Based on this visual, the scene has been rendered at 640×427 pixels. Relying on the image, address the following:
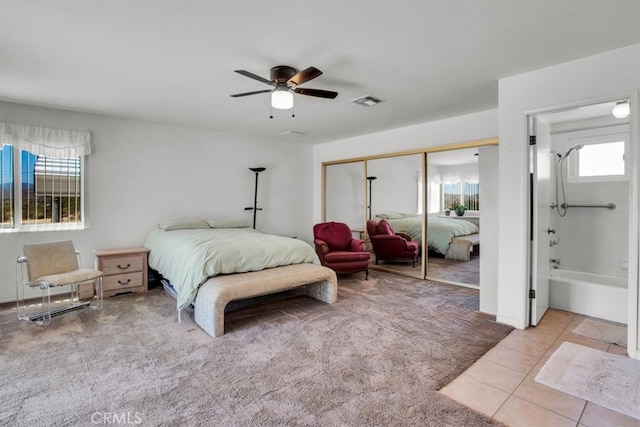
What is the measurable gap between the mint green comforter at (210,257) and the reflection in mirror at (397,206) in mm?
2012

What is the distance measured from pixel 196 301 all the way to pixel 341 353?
1.50m

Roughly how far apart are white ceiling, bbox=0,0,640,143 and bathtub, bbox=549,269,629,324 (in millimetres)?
2299

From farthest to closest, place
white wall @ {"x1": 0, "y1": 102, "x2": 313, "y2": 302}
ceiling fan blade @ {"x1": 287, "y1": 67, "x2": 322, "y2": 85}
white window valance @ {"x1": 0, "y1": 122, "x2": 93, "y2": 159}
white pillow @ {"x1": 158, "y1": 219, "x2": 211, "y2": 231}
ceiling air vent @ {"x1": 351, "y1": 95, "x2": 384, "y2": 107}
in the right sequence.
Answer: white pillow @ {"x1": 158, "y1": 219, "x2": 211, "y2": 231} → white wall @ {"x1": 0, "y1": 102, "x2": 313, "y2": 302} → white window valance @ {"x1": 0, "y1": 122, "x2": 93, "y2": 159} → ceiling air vent @ {"x1": 351, "y1": 95, "x2": 384, "y2": 107} → ceiling fan blade @ {"x1": 287, "y1": 67, "x2": 322, "y2": 85}

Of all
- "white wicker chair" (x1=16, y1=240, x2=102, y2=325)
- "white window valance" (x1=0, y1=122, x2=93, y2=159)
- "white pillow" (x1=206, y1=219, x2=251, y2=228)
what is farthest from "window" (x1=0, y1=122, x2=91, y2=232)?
"white pillow" (x1=206, y1=219, x2=251, y2=228)

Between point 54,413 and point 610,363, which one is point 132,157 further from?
point 610,363

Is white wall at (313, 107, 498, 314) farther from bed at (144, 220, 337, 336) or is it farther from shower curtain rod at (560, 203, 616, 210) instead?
bed at (144, 220, 337, 336)

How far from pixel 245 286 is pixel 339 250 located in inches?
96.7

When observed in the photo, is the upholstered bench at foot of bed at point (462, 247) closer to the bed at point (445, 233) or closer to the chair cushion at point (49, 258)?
the bed at point (445, 233)

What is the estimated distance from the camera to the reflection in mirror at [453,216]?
15.4 ft

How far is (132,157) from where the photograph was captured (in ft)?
15.6

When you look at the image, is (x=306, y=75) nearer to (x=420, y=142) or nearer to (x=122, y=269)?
(x=420, y=142)

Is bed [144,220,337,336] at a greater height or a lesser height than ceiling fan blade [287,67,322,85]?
lesser

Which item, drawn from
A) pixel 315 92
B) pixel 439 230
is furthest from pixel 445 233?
pixel 315 92

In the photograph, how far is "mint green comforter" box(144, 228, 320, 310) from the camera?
124 inches
